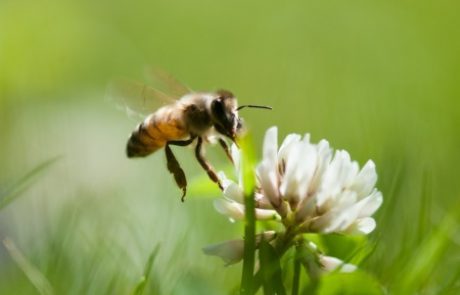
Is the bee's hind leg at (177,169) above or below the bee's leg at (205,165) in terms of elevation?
below

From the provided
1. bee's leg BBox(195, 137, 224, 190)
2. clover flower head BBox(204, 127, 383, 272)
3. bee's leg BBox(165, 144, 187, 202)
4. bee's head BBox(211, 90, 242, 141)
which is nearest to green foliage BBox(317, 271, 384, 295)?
clover flower head BBox(204, 127, 383, 272)

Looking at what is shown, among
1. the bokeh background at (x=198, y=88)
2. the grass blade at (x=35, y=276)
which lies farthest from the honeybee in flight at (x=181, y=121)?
the grass blade at (x=35, y=276)

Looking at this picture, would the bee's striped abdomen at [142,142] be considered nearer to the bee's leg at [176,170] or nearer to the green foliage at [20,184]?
the bee's leg at [176,170]

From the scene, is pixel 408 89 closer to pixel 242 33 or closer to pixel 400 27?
pixel 400 27

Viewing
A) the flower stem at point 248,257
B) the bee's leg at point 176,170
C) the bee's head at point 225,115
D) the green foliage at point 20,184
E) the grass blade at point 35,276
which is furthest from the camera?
the bee's leg at point 176,170

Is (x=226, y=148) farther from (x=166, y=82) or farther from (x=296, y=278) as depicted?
(x=296, y=278)

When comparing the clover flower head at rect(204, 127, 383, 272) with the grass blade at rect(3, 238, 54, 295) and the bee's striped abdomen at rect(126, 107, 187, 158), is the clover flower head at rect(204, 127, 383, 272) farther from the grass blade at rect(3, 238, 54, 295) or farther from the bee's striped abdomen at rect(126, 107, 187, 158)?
the bee's striped abdomen at rect(126, 107, 187, 158)

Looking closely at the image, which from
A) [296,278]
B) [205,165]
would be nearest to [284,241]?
[296,278]
